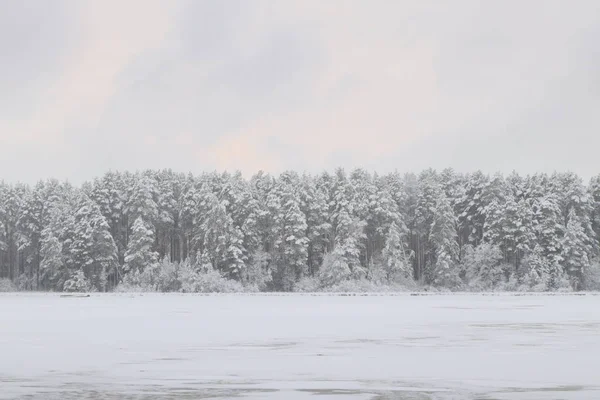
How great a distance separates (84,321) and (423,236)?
77.7 meters

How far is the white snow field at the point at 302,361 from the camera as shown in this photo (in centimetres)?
1321

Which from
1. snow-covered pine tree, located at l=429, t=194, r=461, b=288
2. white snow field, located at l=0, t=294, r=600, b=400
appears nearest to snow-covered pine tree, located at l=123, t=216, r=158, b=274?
snow-covered pine tree, located at l=429, t=194, r=461, b=288

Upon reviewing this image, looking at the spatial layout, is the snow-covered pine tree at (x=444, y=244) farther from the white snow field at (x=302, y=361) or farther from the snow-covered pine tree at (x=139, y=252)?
the white snow field at (x=302, y=361)

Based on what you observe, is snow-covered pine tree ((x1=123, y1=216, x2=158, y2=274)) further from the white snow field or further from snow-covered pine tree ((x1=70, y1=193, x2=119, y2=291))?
the white snow field

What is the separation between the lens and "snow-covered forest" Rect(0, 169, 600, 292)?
90375 millimetres

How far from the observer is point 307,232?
100 meters

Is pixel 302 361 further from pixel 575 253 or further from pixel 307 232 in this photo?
pixel 307 232

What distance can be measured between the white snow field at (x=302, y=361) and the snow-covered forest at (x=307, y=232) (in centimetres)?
6037

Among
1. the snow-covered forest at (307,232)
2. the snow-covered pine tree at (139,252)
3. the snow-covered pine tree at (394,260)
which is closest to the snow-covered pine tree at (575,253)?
the snow-covered forest at (307,232)

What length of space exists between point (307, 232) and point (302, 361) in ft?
271

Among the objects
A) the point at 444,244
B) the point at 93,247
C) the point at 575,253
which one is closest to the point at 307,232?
the point at 444,244

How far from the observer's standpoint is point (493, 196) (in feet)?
327

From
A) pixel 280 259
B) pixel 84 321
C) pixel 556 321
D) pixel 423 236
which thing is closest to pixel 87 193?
pixel 280 259

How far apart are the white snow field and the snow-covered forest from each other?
60375 millimetres
